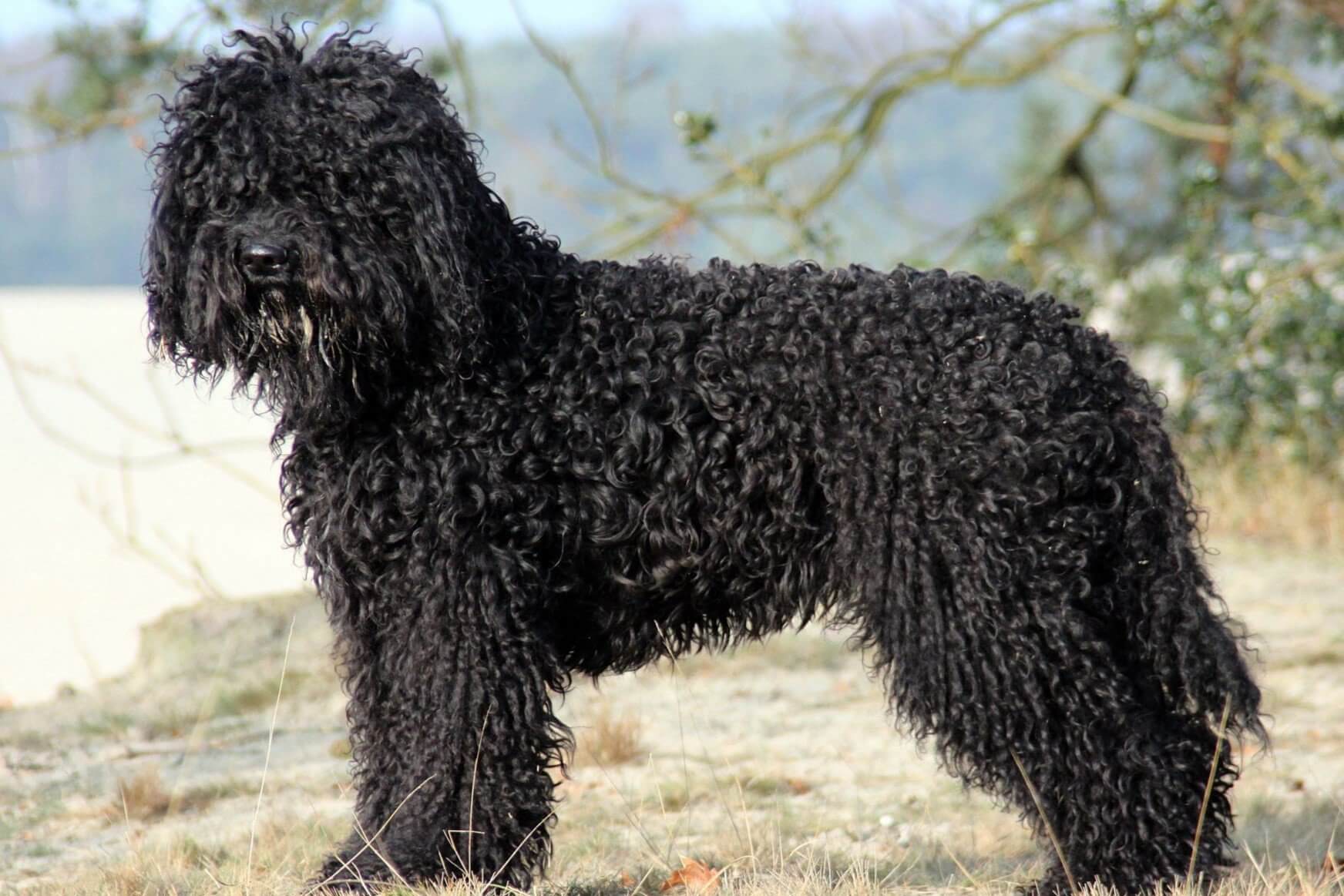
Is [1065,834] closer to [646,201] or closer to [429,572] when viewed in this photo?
[429,572]

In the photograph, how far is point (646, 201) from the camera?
10648 millimetres

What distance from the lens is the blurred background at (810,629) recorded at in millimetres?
5254

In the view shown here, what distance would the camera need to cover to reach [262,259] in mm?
3627

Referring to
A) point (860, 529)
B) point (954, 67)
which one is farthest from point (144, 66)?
point (860, 529)

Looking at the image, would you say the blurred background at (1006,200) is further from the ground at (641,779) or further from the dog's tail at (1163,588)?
the dog's tail at (1163,588)

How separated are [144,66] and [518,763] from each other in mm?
7116

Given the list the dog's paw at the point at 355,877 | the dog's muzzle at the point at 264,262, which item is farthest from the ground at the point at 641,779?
the dog's muzzle at the point at 264,262

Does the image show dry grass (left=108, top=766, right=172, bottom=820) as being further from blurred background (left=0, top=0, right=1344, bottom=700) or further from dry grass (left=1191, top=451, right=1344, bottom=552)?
dry grass (left=1191, top=451, right=1344, bottom=552)

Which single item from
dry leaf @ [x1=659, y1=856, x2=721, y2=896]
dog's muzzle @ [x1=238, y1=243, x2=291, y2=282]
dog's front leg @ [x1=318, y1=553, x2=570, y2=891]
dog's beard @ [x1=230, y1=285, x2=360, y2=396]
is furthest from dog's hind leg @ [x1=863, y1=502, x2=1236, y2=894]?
dog's muzzle @ [x1=238, y1=243, x2=291, y2=282]

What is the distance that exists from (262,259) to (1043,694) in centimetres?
240

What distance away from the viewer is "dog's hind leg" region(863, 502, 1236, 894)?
12.6 feet

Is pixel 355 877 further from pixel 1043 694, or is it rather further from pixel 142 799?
pixel 142 799

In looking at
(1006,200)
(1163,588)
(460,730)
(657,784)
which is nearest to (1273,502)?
(1006,200)

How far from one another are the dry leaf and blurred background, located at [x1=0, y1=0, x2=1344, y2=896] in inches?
1.0
